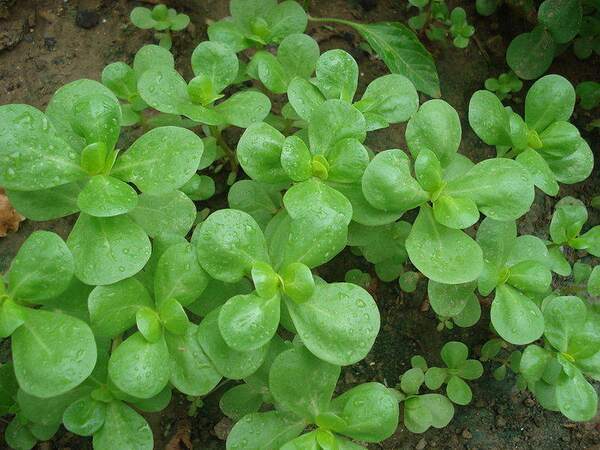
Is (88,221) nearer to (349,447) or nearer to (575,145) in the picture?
(349,447)

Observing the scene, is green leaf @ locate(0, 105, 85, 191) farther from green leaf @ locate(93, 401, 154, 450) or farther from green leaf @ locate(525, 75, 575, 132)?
green leaf @ locate(525, 75, 575, 132)

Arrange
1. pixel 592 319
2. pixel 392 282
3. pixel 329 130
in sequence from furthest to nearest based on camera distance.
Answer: pixel 392 282 < pixel 592 319 < pixel 329 130

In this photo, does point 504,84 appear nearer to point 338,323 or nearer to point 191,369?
point 338,323

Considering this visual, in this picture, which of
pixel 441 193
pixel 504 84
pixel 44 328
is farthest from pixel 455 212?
pixel 504 84

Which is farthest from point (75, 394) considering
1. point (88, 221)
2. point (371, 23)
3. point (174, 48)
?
point (371, 23)

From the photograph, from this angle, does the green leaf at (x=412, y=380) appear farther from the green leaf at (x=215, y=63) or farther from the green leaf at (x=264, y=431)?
the green leaf at (x=215, y=63)

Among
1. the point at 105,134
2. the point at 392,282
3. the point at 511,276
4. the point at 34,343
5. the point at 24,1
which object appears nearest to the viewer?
the point at 34,343

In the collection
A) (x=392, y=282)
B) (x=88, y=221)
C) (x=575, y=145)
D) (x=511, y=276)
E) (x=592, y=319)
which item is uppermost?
(x=88, y=221)

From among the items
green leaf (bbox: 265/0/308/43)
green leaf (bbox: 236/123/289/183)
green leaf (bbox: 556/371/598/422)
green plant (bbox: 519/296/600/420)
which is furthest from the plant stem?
green leaf (bbox: 556/371/598/422)
